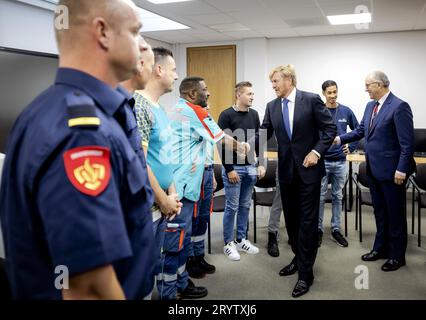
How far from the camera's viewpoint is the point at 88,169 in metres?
0.71

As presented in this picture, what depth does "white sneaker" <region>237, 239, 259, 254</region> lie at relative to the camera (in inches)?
146

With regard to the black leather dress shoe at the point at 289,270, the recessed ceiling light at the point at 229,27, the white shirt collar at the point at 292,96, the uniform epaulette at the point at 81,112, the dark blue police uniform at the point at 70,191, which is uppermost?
the recessed ceiling light at the point at 229,27

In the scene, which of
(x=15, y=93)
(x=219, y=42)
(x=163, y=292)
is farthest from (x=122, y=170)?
(x=219, y=42)

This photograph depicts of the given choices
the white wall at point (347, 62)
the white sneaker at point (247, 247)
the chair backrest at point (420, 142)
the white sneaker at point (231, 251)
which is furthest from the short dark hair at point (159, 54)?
the white wall at point (347, 62)

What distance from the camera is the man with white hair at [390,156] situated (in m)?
3.07

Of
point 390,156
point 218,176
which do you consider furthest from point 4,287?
point 390,156

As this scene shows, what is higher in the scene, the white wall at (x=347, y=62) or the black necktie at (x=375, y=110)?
the white wall at (x=347, y=62)

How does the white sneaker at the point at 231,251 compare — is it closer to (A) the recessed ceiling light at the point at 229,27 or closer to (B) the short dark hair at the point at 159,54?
(B) the short dark hair at the point at 159,54

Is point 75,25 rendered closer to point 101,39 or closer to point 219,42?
point 101,39

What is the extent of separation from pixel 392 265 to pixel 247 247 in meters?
1.27

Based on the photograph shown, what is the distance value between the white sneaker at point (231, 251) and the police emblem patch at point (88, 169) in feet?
Answer: 9.72

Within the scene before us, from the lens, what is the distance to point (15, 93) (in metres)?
3.63

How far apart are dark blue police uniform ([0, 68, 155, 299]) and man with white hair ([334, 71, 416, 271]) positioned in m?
2.74

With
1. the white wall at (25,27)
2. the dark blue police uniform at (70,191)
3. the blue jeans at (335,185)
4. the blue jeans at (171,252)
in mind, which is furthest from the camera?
the white wall at (25,27)
